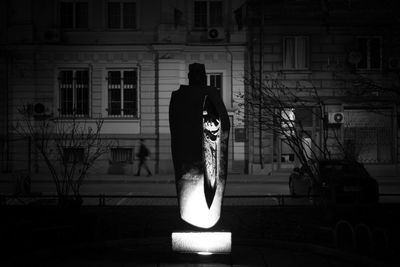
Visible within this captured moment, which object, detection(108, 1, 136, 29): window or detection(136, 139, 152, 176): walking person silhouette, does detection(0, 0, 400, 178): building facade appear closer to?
detection(108, 1, 136, 29): window

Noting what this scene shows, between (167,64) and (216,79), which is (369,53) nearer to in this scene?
(216,79)

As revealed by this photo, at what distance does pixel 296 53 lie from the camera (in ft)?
90.3

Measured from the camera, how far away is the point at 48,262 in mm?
9047

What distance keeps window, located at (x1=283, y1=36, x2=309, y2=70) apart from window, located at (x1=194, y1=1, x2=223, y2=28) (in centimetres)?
331

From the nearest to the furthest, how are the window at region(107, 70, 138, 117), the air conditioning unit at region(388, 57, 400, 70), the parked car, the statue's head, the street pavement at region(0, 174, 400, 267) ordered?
1. the street pavement at region(0, 174, 400, 267)
2. the statue's head
3. the parked car
4. the air conditioning unit at region(388, 57, 400, 70)
5. the window at region(107, 70, 138, 117)

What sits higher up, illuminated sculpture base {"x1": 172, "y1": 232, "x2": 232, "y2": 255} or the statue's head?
the statue's head

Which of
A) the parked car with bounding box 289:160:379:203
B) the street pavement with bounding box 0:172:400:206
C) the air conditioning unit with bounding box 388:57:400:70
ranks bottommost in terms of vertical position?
the street pavement with bounding box 0:172:400:206

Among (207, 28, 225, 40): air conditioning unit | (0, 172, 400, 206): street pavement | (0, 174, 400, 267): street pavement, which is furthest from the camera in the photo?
(207, 28, 225, 40): air conditioning unit

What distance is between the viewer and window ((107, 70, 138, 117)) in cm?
2786

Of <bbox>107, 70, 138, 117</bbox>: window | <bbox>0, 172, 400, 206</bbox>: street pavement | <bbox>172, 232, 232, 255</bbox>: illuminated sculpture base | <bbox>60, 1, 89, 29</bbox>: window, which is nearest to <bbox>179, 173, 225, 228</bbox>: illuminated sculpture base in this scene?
<bbox>172, 232, 232, 255</bbox>: illuminated sculpture base

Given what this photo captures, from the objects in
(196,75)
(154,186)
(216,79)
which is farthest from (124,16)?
(196,75)

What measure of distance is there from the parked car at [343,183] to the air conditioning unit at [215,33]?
11598 millimetres

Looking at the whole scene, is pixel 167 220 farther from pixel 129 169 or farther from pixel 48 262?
pixel 129 169

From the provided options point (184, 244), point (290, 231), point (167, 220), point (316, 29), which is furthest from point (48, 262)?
point (316, 29)
